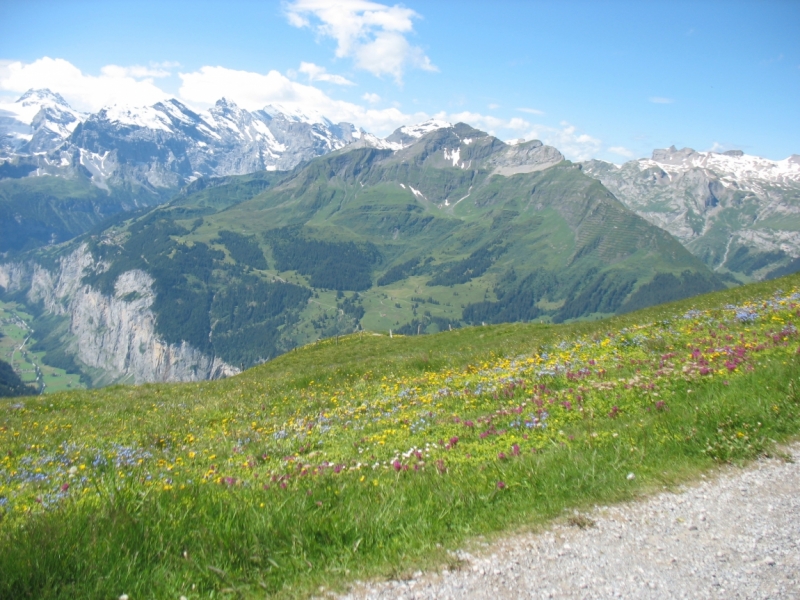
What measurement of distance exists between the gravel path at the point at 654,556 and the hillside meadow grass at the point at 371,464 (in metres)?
0.35

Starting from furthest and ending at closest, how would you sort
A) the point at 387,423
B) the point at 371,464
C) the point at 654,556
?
the point at 387,423, the point at 371,464, the point at 654,556

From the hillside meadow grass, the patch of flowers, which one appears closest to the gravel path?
the hillside meadow grass

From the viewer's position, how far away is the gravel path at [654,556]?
588 cm

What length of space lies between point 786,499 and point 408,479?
558 centimetres

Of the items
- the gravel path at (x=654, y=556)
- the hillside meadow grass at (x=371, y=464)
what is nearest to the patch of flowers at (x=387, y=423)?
the hillside meadow grass at (x=371, y=464)

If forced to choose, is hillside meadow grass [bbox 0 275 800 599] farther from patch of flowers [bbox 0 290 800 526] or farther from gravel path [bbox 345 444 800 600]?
gravel path [bbox 345 444 800 600]

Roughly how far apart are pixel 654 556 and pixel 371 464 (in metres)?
5.30

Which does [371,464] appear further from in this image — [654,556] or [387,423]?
[654,556]

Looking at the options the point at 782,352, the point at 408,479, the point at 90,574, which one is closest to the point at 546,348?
the point at 782,352

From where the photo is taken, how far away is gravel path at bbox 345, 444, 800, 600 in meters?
5.88

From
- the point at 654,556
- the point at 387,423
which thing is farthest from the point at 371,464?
the point at 654,556

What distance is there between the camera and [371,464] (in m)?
10.3

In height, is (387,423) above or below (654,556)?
below

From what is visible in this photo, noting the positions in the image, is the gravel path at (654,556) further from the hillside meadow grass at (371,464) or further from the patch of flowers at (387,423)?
the patch of flowers at (387,423)
